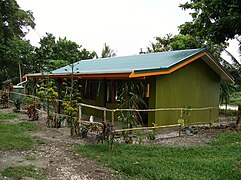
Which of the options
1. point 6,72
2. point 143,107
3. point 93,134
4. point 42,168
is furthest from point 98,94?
point 6,72

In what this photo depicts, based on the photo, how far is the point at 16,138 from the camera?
7066 mm

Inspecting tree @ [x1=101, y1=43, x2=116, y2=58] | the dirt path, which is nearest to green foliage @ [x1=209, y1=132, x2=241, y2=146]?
the dirt path

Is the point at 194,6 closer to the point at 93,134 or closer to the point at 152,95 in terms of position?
the point at 152,95

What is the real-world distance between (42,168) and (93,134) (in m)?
3.23

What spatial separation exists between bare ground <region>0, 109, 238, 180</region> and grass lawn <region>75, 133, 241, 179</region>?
0.32 m

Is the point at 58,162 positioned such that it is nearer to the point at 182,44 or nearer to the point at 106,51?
the point at 182,44

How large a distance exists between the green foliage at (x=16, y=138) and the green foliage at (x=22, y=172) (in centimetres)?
159

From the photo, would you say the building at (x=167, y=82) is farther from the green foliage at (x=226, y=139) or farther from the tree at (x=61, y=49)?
the tree at (x=61, y=49)

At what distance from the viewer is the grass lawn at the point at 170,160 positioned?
4617mm

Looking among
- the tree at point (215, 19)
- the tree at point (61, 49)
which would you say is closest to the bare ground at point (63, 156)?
the tree at point (215, 19)

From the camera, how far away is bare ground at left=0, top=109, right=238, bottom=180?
177 inches

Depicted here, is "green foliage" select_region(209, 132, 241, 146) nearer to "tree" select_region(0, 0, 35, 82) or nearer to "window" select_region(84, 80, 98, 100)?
"window" select_region(84, 80, 98, 100)

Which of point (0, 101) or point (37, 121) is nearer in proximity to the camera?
point (37, 121)

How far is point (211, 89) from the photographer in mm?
12016
